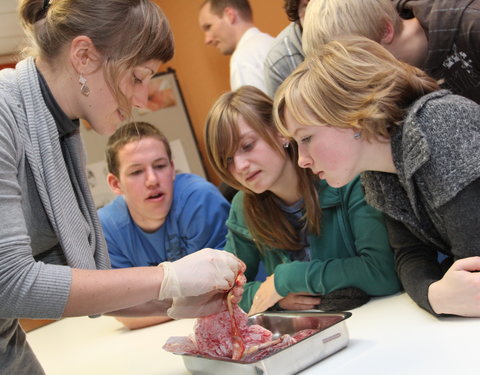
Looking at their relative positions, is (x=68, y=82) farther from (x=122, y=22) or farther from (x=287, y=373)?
(x=287, y=373)

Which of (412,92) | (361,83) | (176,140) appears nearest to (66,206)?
(361,83)

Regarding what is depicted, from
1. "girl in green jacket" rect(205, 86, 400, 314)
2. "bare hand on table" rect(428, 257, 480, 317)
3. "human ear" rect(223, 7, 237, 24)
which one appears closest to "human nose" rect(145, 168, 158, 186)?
"girl in green jacket" rect(205, 86, 400, 314)

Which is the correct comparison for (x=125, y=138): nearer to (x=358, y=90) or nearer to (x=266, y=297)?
(x=266, y=297)

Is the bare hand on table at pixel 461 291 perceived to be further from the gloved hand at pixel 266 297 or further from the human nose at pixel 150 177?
the human nose at pixel 150 177

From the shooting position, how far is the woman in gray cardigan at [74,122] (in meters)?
1.11

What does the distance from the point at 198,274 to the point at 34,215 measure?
38 centimetres

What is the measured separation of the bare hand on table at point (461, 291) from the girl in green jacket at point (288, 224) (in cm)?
37

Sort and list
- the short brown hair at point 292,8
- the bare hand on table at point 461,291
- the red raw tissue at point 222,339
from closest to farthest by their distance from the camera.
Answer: the bare hand on table at point 461,291 < the red raw tissue at point 222,339 < the short brown hair at point 292,8

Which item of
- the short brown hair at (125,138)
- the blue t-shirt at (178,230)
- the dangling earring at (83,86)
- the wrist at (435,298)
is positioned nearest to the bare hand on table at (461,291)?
the wrist at (435,298)

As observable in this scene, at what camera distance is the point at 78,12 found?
1.21 metres

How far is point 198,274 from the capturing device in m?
1.23

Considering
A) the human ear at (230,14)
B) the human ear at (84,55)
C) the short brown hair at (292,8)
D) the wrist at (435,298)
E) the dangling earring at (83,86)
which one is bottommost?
the wrist at (435,298)

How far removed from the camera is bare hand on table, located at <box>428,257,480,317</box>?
116 centimetres

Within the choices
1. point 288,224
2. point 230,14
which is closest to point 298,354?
point 288,224
